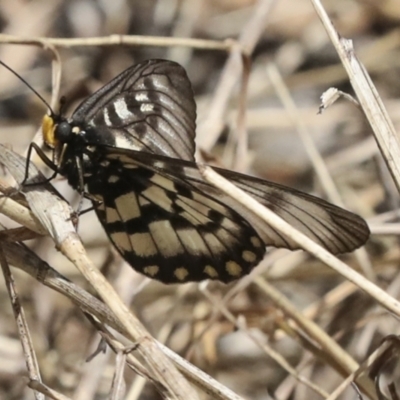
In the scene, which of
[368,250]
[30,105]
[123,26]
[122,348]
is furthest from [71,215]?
[123,26]

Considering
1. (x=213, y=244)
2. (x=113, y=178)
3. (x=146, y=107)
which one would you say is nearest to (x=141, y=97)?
(x=146, y=107)

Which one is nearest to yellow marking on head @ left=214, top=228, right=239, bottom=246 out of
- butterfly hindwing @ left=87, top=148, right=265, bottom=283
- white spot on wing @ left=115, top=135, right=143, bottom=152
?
butterfly hindwing @ left=87, top=148, right=265, bottom=283

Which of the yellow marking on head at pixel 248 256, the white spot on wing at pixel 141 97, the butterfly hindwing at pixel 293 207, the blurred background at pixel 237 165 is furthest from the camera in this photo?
the blurred background at pixel 237 165

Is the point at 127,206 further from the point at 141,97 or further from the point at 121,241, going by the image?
the point at 141,97

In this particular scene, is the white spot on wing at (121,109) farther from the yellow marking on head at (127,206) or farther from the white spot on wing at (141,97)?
the yellow marking on head at (127,206)

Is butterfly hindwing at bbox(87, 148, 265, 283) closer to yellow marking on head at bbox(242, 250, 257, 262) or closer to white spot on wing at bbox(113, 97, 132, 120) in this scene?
yellow marking on head at bbox(242, 250, 257, 262)

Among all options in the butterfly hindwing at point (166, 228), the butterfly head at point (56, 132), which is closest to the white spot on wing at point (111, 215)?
the butterfly hindwing at point (166, 228)

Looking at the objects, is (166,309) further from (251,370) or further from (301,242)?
(301,242)

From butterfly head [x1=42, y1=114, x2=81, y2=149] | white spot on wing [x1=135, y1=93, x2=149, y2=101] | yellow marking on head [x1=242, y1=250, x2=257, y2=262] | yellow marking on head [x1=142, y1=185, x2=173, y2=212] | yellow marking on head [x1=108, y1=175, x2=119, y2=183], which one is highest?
white spot on wing [x1=135, y1=93, x2=149, y2=101]
